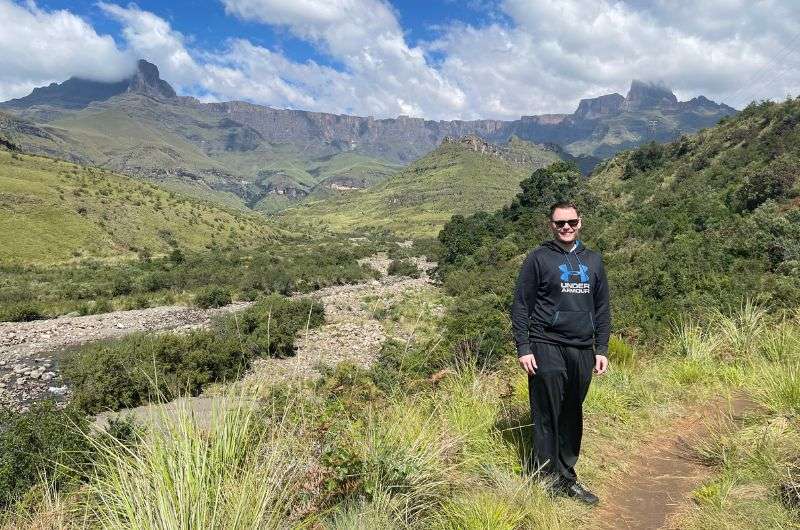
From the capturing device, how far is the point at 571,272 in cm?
371

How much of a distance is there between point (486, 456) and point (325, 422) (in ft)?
4.95

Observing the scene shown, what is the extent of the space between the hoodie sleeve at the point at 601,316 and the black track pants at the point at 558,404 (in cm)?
11

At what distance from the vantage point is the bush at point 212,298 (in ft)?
114

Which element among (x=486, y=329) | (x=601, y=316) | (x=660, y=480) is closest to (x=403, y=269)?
(x=486, y=329)

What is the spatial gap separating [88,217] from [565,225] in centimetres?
6758

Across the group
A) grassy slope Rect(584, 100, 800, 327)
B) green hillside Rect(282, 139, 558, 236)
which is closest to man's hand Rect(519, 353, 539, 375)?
grassy slope Rect(584, 100, 800, 327)

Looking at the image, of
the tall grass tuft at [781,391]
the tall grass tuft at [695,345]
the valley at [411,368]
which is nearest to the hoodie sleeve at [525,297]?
the valley at [411,368]

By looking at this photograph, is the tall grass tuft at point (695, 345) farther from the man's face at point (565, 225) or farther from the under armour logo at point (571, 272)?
the man's face at point (565, 225)

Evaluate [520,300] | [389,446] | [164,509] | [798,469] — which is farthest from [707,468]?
[164,509]

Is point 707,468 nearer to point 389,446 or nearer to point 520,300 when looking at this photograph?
point 520,300

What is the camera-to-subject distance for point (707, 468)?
4172mm

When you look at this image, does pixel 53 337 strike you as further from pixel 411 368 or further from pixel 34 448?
pixel 411 368

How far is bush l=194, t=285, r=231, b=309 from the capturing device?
3488cm

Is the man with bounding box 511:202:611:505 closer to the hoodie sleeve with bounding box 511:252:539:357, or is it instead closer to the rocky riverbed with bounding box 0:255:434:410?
the hoodie sleeve with bounding box 511:252:539:357
